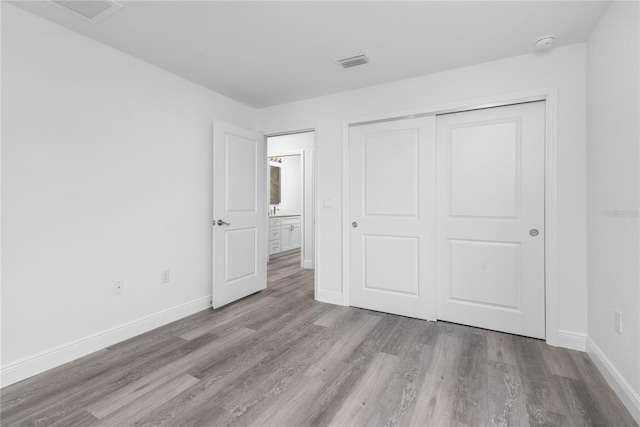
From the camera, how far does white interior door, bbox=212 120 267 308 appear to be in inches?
130

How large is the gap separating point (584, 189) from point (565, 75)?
0.92m

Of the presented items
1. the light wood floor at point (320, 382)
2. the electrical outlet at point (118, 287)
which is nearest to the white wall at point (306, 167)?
the light wood floor at point (320, 382)

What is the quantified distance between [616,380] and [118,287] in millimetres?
3535

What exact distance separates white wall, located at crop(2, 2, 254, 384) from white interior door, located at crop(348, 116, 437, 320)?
5.73 ft

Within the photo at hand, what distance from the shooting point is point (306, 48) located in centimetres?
248

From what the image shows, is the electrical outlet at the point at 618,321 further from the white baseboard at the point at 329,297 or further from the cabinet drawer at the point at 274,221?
the cabinet drawer at the point at 274,221

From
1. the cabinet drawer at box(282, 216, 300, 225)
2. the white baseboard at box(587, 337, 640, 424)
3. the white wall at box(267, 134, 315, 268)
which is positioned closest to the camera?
the white baseboard at box(587, 337, 640, 424)

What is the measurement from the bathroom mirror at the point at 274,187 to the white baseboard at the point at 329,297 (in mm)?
3579

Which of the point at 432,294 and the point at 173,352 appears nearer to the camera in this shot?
the point at 173,352

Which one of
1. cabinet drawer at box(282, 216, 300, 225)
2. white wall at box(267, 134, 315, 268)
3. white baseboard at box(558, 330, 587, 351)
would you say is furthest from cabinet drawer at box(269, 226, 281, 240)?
white baseboard at box(558, 330, 587, 351)

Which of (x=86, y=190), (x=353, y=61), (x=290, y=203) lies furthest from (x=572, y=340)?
(x=290, y=203)

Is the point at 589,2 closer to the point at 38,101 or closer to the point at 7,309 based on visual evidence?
the point at 38,101

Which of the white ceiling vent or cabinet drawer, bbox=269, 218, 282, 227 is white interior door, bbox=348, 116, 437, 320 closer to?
the white ceiling vent

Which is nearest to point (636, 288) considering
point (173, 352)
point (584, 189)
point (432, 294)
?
point (584, 189)
